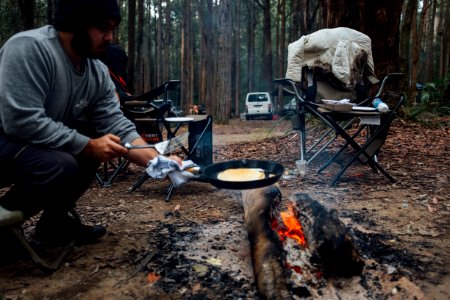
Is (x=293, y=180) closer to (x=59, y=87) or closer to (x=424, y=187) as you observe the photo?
(x=424, y=187)

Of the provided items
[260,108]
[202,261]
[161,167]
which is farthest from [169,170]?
[260,108]

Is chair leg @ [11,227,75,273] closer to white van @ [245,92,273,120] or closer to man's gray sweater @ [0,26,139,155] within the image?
man's gray sweater @ [0,26,139,155]

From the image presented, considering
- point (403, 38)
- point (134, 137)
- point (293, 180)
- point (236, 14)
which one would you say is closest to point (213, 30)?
point (236, 14)

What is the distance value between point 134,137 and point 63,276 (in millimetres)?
944

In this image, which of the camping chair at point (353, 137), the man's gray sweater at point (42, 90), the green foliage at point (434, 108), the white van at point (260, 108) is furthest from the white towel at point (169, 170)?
the white van at point (260, 108)

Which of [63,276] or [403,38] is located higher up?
[403,38]

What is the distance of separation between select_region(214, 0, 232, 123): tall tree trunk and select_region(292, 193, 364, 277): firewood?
11.7 metres

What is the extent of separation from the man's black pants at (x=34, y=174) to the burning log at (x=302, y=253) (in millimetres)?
1166

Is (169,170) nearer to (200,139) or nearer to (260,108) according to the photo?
(200,139)

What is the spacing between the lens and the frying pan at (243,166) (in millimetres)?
1985

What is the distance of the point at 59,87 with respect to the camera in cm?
217

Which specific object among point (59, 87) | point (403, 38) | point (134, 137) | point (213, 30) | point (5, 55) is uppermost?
point (213, 30)

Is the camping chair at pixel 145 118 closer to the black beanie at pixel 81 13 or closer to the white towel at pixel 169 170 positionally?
the black beanie at pixel 81 13

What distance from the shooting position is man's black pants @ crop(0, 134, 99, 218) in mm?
2031
